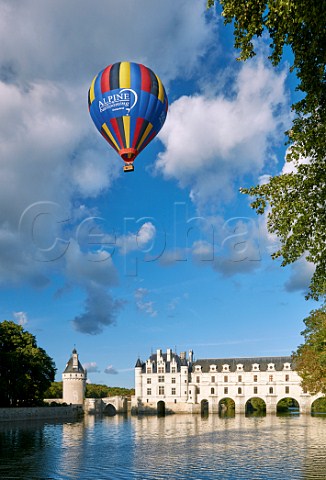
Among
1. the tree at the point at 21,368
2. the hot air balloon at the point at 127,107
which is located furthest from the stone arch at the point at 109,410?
the hot air balloon at the point at 127,107

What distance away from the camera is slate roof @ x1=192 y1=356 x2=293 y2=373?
87.1m

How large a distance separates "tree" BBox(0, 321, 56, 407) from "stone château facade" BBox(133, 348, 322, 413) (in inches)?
1126

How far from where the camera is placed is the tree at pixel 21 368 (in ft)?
187

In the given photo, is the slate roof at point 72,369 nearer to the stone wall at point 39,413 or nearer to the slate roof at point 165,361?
the stone wall at point 39,413

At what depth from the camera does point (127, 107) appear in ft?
86.0

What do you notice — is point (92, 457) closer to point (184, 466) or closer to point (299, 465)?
point (184, 466)

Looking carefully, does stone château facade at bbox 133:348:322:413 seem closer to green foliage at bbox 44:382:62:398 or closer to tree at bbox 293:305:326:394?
green foliage at bbox 44:382:62:398

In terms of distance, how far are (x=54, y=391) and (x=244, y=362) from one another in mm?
35820

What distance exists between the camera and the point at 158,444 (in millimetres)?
33281

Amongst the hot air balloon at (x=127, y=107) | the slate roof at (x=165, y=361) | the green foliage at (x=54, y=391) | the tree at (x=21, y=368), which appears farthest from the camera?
the green foliage at (x=54, y=391)

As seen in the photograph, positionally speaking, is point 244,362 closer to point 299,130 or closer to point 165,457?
point 165,457

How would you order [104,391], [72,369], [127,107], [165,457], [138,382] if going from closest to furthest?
1. [127,107]
2. [165,457]
3. [72,369]
4. [138,382]
5. [104,391]

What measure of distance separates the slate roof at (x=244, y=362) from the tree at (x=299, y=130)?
7524 cm

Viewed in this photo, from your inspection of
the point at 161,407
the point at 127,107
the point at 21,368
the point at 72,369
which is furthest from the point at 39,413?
the point at 127,107
